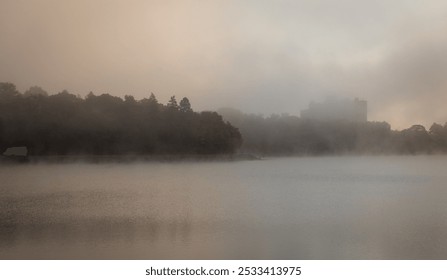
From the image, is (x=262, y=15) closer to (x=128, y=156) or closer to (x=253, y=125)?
(x=253, y=125)

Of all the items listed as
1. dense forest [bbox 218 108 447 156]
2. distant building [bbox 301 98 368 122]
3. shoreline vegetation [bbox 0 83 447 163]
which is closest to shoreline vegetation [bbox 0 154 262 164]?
shoreline vegetation [bbox 0 83 447 163]

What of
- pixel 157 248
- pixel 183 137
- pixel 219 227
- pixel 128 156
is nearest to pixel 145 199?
pixel 128 156

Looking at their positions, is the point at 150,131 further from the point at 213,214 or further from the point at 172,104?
the point at 213,214

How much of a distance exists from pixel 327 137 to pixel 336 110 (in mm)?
442

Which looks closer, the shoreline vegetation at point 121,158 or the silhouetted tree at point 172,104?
the silhouetted tree at point 172,104

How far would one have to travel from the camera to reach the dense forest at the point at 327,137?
664 centimetres

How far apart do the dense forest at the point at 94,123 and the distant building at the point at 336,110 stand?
991 millimetres

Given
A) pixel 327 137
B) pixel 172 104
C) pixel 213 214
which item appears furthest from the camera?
pixel 327 137

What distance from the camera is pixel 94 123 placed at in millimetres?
6688

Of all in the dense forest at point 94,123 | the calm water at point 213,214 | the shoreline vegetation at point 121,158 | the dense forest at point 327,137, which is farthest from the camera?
the shoreline vegetation at point 121,158

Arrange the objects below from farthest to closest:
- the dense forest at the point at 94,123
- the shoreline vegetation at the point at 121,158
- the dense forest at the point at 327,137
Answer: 1. the shoreline vegetation at the point at 121,158
2. the dense forest at the point at 327,137
3. the dense forest at the point at 94,123

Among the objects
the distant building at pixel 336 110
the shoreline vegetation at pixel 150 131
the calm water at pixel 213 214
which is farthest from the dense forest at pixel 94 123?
the distant building at pixel 336 110

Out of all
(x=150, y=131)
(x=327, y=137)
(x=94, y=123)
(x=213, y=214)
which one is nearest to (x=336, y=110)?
(x=327, y=137)

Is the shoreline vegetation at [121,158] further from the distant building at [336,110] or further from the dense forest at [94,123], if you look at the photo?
the distant building at [336,110]
